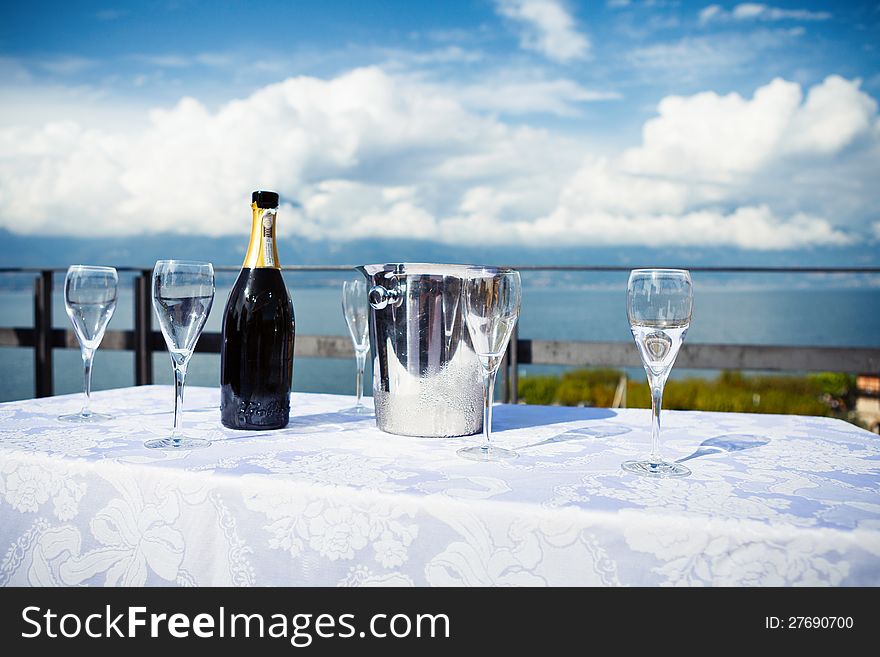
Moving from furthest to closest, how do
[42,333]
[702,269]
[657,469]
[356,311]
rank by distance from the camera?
[42,333] < [702,269] < [356,311] < [657,469]

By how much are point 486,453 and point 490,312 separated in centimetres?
16

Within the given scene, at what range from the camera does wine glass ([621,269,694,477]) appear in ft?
2.15

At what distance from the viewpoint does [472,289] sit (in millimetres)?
671

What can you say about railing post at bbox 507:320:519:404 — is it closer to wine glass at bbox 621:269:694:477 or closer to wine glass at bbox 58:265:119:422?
wine glass at bbox 58:265:119:422

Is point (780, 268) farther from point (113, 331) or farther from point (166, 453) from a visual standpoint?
point (113, 331)

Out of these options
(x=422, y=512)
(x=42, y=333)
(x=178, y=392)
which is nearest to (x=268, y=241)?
(x=178, y=392)

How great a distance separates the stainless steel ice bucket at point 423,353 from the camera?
30.1 inches

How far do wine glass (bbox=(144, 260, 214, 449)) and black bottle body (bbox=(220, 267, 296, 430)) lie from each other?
7cm

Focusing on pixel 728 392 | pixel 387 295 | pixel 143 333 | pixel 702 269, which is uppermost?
pixel 702 269

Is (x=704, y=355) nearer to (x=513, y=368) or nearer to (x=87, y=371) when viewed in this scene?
(x=513, y=368)

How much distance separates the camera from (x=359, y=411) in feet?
3.43

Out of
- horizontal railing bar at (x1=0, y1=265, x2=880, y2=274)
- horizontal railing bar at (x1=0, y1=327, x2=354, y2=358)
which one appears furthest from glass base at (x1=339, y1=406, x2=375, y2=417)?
horizontal railing bar at (x1=0, y1=327, x2=354, y2=358)

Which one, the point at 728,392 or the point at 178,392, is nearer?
the point at 178,392

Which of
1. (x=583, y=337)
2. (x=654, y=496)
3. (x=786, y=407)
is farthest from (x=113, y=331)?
(x=786, y=407)
